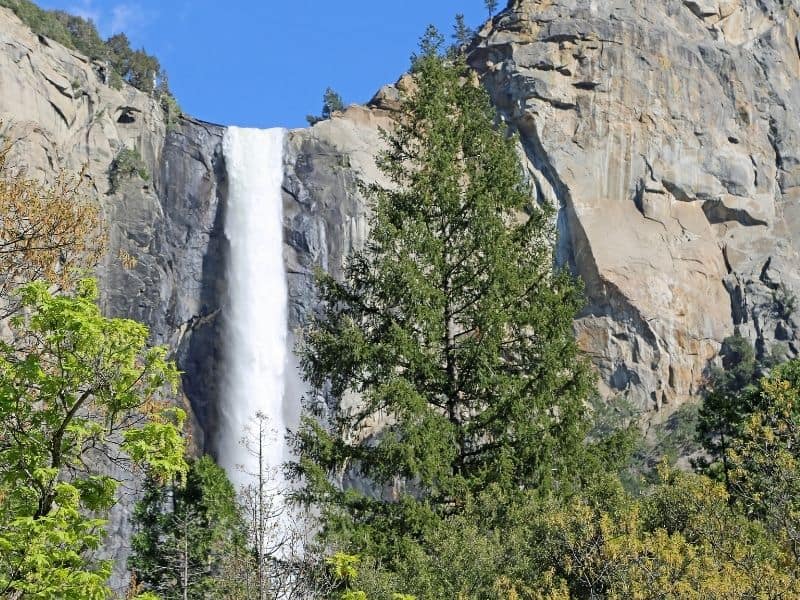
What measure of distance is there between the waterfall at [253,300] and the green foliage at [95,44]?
8.16 meters

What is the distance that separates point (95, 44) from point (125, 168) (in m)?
17.9

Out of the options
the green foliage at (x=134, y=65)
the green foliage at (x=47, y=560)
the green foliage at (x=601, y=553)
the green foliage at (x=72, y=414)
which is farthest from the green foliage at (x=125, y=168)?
the green foliage at (x=47, y=560)

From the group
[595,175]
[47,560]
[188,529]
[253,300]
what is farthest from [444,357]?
[595,175]

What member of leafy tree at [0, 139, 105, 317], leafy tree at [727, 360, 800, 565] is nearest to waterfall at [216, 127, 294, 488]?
leafy tree at [0, 139, 105, 317]

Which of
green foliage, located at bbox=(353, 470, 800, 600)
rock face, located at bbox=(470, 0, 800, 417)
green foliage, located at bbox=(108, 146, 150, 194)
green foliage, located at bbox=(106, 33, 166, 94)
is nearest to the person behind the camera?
green foliage, located at bbox=(353, 470, 800, 600)

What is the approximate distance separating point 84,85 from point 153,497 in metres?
28.4

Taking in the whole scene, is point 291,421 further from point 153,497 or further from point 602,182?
point 602,182

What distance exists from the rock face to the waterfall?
43.8ft

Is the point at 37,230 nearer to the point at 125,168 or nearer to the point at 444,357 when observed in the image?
the point at 444,357

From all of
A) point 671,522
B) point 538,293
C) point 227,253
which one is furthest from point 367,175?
point 671,522

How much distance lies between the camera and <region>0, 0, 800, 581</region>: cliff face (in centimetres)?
4862

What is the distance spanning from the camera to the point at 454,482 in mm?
15203

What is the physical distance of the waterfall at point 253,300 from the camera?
149ft

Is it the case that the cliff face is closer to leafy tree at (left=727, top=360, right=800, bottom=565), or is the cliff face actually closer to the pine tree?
the pine tree
